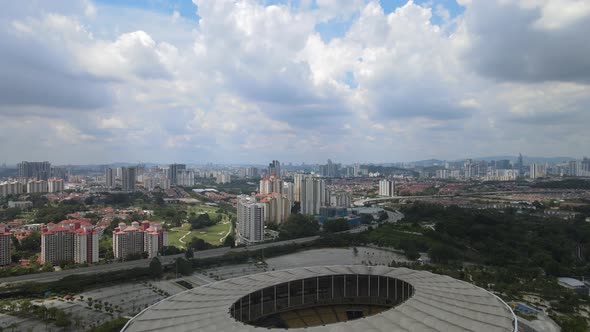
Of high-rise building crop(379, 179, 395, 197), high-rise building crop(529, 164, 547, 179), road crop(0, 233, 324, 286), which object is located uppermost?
high-rise building crop(529, 164, 547, 179)

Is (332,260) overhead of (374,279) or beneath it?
beneath

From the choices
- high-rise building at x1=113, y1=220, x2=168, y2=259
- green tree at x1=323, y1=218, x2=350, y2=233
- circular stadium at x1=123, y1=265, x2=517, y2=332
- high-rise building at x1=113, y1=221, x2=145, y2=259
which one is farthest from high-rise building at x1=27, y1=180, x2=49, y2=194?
circular stadium at x1=123, y1=265, x2=517, y2=332

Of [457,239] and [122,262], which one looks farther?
[457,239]

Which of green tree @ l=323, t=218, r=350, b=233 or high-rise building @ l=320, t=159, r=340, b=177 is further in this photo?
high-rise building @ l=320, t=159, r=340, b=177

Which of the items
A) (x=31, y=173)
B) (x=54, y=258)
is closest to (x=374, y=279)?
(x=54, y=258)

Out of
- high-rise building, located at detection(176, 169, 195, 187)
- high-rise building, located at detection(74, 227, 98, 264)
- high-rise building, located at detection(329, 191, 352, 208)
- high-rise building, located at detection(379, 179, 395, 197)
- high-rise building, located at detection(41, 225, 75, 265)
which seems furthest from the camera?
high-rise building, located at detection(176, 169, 195, 187)

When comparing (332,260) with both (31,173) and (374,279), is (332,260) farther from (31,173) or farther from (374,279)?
(31,173)

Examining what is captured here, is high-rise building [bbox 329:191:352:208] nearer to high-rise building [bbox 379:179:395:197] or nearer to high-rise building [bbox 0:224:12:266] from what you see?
high-rise building [bbox 379:179:395:197]

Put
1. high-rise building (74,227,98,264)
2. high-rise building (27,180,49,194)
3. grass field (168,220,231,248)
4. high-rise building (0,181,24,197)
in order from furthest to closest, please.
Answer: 1. high-rise building (27,180,49,194)
2. high-rise building (0,181,24,197)
3. grass field (168,220,231,248)
4. high-rise building (74,227,98,264)

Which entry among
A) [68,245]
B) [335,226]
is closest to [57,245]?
[68,245]
